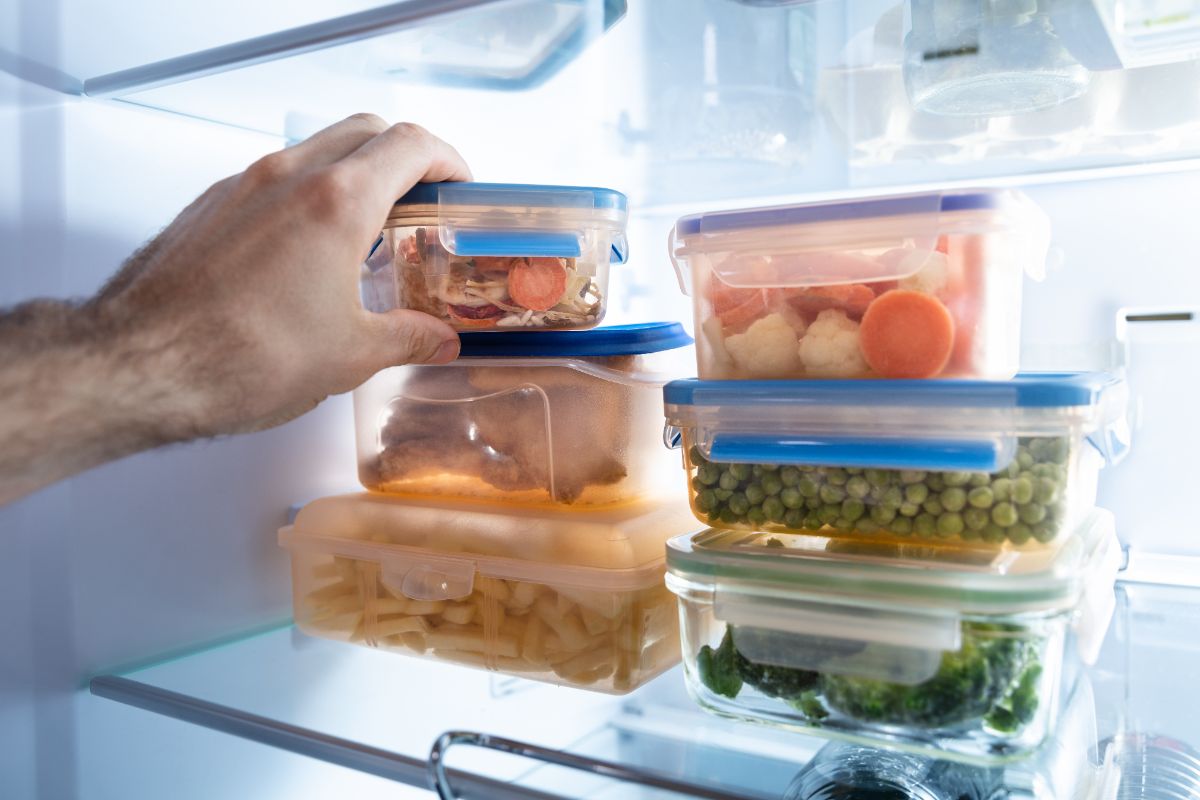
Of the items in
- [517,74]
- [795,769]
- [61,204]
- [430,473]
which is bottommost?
[795,769]

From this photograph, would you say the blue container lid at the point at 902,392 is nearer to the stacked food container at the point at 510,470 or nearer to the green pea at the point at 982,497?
the green pea at the point at 982,497

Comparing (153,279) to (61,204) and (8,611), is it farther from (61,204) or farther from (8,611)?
(8,611)

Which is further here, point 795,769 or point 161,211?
point 161,211

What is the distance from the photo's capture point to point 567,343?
2.80 ft

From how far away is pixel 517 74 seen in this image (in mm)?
957

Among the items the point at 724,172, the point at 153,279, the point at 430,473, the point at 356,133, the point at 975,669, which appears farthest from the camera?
the point at 724,172

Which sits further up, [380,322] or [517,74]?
[517,74]

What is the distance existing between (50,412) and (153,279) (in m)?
0.11

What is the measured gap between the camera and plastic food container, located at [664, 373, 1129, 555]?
0.62 m

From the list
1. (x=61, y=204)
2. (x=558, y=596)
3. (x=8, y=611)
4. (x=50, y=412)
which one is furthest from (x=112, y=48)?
(x=558, y=596)

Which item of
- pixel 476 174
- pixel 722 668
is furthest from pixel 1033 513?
pixel 476 174

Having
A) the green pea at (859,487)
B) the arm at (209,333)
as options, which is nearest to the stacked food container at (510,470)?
the arm at (209,333)

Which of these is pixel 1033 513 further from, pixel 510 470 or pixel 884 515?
pixel 510 470

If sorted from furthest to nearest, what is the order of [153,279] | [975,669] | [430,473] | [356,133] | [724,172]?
[724,172] < [430,473] < [356,133] < [153,279] < [975,669]
